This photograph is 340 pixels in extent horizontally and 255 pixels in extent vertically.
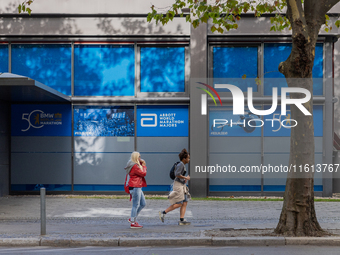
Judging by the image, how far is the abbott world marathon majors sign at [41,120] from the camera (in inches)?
557

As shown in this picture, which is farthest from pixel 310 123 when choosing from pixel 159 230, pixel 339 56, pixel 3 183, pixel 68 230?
pixel 3 183

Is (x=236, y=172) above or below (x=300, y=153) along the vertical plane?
below

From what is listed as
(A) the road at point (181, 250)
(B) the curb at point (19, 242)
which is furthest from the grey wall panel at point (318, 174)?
(B) the curb at point (19, 242)

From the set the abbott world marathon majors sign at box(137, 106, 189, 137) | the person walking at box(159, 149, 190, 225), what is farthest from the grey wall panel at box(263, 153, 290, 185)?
the person walking at box(159, 149, 190, 225)

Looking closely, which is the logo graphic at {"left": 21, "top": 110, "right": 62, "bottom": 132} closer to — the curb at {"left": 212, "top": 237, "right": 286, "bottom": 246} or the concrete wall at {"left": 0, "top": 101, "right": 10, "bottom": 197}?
the concrete wall at {"left": 0, "top": 101, "right": 10, "bottom": 197}

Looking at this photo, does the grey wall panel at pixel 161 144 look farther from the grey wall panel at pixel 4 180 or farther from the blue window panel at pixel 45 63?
the grey wall panel at pixel 4 180

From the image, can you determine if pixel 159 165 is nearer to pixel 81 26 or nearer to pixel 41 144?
pixel 41 144

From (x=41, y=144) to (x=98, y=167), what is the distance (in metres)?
2.05

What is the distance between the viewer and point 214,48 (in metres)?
14.1

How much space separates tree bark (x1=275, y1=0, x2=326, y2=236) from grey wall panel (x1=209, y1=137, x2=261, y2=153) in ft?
19.3

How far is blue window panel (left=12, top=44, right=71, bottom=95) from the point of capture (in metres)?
14.2

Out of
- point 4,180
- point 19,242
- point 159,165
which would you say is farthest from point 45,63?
point 19,242

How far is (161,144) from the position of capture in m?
14.1

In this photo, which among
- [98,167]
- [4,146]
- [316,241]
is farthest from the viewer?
[98,167]
